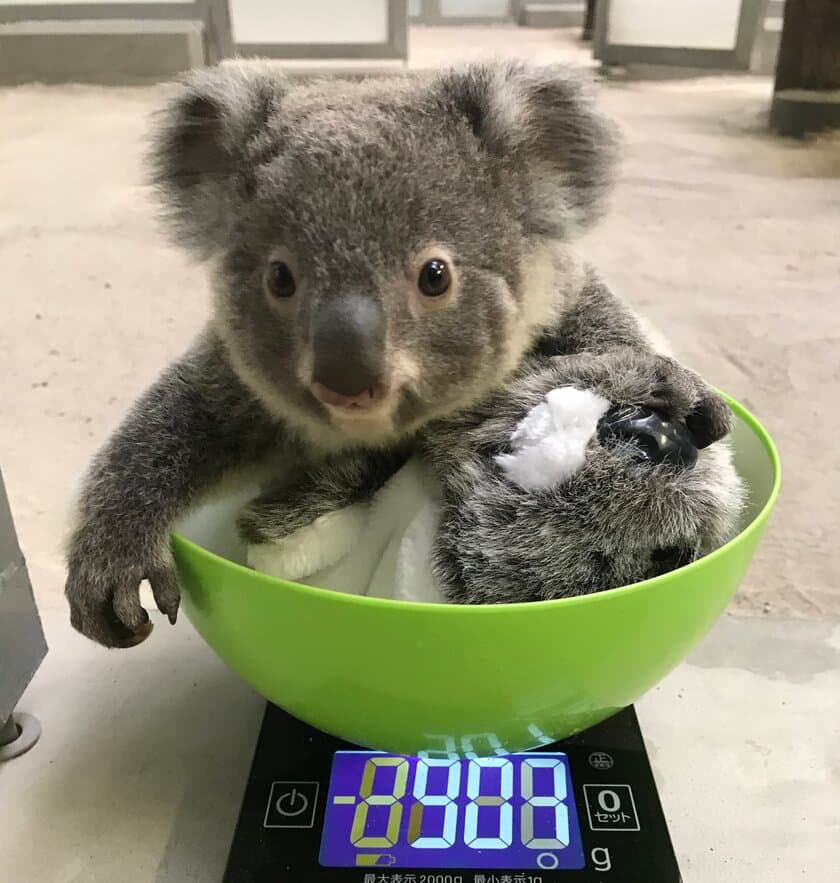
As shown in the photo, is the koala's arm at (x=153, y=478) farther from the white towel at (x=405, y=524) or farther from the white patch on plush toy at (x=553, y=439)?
the white patch on plush toy at (x=553, y=439)

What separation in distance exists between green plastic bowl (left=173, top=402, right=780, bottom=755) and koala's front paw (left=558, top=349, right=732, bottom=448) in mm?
75

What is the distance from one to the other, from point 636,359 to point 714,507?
0.40ft

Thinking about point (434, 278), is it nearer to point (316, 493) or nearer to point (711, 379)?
point (316, 493)

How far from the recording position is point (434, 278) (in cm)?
59

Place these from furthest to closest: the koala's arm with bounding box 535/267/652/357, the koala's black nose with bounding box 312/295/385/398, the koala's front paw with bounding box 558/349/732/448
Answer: the koala's arm with bounding box 535/267/652/357 < the koala's front paw with bounding box 558/349/732/448 < the koala's black nose with bounding box 312/295/385/398

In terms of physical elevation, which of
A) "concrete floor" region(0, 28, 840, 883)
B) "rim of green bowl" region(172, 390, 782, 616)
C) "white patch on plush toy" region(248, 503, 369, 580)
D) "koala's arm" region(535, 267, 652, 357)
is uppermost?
"koala's arm" region(535, 267, 652, 357)

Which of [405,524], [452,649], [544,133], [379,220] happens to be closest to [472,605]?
[452,649]

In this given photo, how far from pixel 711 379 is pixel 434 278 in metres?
0.99

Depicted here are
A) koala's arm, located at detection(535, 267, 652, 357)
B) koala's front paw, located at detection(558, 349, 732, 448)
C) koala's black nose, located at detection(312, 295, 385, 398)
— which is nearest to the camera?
koala's black nose, located at detection(312, 295, 385, 398)

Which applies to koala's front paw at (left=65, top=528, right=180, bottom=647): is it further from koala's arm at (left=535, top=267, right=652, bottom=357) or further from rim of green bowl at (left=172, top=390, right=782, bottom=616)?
koala's arm at (left=535, top=267, right=652, bottom=357)

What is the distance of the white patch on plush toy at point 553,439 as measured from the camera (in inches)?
24.4

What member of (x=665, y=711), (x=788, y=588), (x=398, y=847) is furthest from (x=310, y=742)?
(x=788, y=588)

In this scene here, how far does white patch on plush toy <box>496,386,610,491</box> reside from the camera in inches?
24.4

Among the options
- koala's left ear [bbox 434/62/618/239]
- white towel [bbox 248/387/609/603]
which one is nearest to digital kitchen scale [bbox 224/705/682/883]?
white towel [bbox 248/387/609/603]
